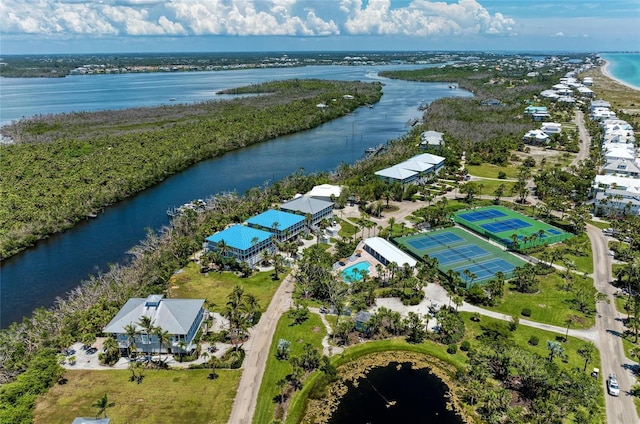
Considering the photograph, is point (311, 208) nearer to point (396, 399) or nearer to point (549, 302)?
point (549, 302)

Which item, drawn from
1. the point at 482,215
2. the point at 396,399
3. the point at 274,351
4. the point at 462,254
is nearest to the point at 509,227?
the point at 482,215

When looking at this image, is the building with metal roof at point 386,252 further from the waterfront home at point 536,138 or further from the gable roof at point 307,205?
the waterfront home at point 536,138

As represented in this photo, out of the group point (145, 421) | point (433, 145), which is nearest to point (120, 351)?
point (145, 421)

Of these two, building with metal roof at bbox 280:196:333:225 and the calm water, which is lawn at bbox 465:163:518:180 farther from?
the calm water

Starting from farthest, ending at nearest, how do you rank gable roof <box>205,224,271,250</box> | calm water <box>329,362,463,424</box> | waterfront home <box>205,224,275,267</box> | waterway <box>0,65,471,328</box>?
gable roof <box>205,224,271,250</box>
waterfront home <box>205,224,275,267</box>
waterway <box>0,65,471,328</box>
calm water <box>329,362,463,424</box>

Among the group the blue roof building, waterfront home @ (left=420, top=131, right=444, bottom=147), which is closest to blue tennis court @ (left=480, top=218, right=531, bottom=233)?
the blue roof building

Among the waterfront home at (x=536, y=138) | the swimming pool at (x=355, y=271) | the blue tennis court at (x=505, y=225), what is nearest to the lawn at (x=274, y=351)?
the swimming pool at (x=355, y=271)
